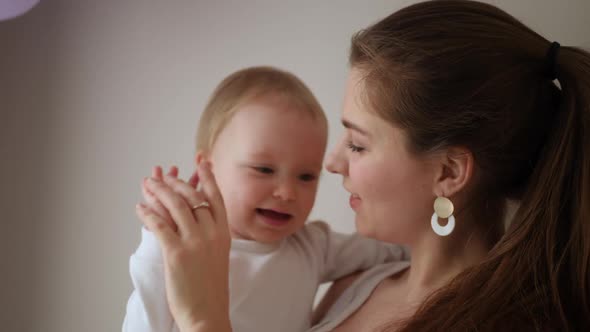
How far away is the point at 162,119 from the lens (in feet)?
7.07

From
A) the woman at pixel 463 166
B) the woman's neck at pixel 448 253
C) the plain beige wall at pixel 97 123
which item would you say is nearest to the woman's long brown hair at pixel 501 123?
the woman at pixel 463 166

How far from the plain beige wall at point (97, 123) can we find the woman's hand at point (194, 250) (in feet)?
2.31

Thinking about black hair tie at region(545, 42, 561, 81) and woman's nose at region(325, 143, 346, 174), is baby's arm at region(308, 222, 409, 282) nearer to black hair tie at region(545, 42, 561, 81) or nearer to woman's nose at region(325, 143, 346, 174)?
woman's nose at region(325, 143, 346, 174)

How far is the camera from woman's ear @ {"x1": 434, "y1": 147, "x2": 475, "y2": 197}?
1.35m

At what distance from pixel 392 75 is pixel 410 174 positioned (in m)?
0.22

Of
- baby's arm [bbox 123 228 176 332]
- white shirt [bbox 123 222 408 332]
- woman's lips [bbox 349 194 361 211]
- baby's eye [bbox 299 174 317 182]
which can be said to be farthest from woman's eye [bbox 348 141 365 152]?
baby's arm [bbox 123 228 176 332]

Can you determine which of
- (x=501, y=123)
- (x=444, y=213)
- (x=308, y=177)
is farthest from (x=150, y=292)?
(x=501, y=123)

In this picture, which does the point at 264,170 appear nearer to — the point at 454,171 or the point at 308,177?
the point at 308,177

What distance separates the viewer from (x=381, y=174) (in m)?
1.39

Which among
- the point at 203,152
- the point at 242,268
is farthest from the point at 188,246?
the point at 203,152

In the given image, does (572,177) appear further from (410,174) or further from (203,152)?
(203,152)

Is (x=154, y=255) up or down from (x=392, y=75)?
down

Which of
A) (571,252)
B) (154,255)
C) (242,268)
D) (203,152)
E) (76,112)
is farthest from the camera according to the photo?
(76,112)

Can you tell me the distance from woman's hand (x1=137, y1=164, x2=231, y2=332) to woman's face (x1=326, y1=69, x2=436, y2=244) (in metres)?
0.30
